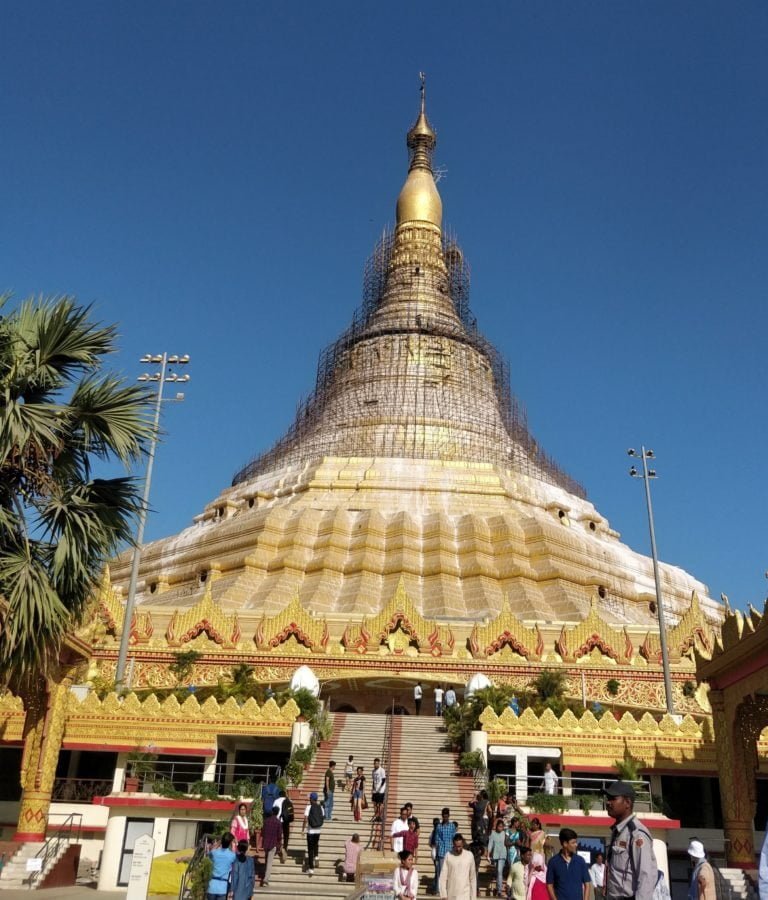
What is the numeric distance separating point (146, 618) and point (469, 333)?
30.2 meters

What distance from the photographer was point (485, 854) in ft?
50.0

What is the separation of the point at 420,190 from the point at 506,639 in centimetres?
3847

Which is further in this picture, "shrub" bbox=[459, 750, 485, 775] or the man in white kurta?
"shrub" bbox=[459, 750, 485, 775]

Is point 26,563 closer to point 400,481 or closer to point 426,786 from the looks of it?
point 426,786

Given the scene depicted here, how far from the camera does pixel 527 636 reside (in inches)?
1097

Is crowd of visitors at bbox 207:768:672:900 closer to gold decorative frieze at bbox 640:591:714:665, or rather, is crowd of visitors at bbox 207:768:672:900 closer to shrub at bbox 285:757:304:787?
shrub at bbox 285:757:304:787

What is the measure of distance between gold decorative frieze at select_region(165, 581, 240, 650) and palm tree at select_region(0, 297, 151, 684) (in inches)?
607

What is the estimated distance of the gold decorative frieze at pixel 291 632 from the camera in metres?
28.1

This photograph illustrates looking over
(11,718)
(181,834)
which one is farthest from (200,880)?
(11,718)

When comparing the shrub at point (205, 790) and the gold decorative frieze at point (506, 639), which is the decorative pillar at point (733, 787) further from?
the gold decorative frieze at point (506, 639)

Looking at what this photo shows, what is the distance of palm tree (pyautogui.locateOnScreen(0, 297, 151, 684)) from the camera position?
1173 centimetres

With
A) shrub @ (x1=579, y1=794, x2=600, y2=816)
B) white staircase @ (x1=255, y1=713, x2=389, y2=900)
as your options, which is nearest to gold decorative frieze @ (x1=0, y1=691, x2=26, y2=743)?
white staircase @ (x1=255, y1=713, x2=389, y2=900)

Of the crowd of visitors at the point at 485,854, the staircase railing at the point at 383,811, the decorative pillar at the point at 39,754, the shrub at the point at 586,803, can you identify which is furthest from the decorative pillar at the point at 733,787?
the decorative pillar at the point at 39,754

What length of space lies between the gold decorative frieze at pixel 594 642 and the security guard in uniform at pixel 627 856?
22009 mm
